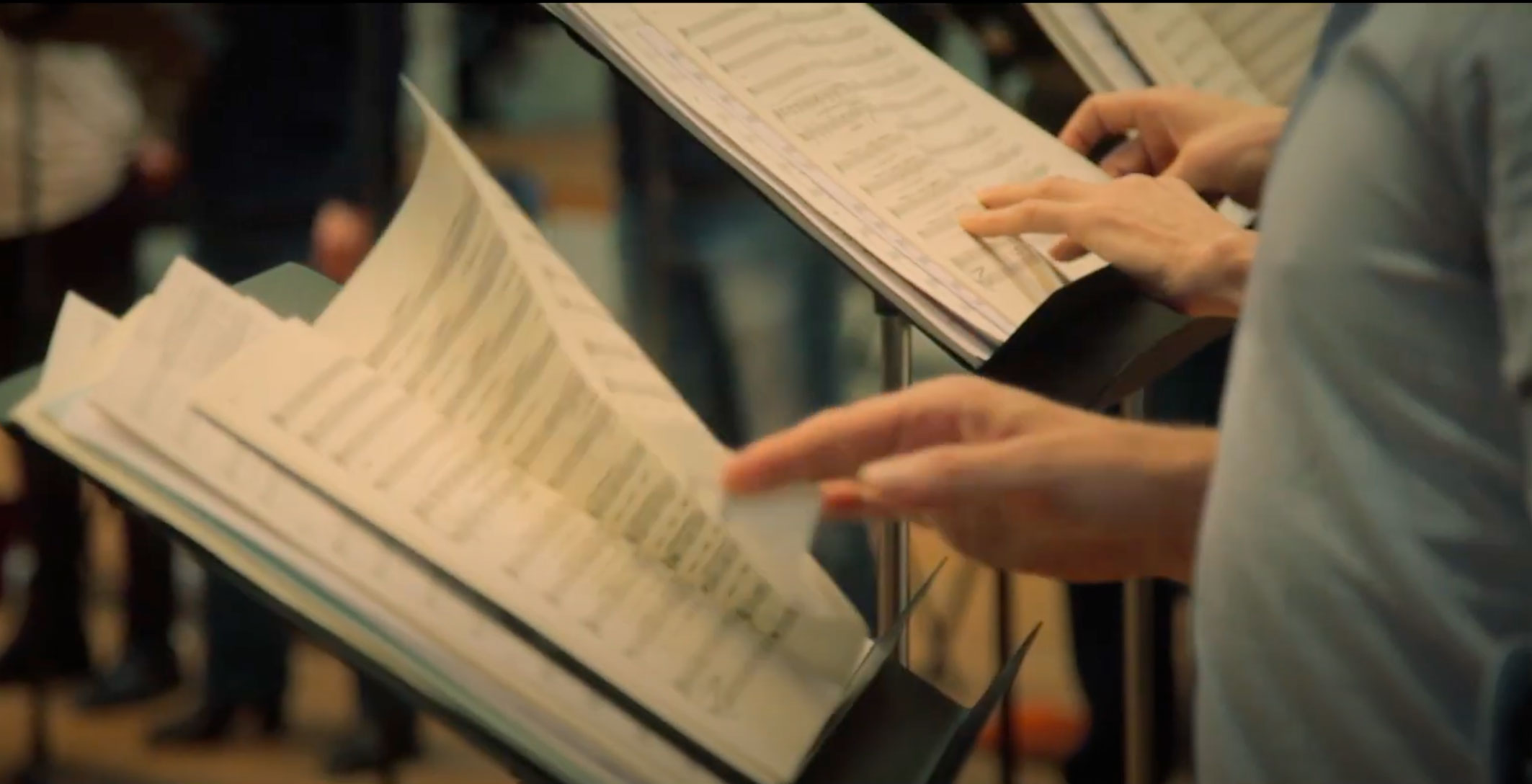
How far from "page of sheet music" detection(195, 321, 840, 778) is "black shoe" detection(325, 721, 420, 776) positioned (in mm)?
1440

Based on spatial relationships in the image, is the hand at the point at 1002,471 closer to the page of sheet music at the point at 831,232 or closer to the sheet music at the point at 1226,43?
the page of sheet music at the point at 831,232

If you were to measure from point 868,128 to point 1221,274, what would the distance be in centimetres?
21

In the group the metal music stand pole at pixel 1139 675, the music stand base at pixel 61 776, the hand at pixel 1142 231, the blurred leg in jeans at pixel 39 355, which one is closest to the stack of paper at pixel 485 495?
the hand at pixel 1142 231

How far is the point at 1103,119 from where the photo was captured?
984 mm

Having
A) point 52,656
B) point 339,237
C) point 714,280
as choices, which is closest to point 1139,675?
point 714,280

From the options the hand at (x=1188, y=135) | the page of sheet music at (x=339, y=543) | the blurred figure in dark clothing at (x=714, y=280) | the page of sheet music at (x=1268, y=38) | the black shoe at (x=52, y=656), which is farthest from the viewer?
the black shoe at (x=52, y=656)

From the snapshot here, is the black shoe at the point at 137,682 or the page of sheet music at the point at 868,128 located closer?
the page of sheet music at the point at 868,128

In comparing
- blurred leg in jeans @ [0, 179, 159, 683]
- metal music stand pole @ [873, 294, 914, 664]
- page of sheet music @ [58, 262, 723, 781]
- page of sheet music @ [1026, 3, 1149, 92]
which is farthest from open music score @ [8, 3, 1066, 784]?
blurred leg in jeans @ [0, 179, 159, 683]

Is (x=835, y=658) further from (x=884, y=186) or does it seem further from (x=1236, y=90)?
(x=1236, y=90)

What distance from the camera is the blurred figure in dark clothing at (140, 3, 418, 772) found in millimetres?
1862

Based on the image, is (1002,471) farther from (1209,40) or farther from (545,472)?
(1209,40)

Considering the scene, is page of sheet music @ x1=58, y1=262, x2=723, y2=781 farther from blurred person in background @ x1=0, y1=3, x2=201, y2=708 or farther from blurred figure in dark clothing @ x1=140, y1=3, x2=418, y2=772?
blurred figure in dark clothing @ x1=140, y1=3, x2=418, y2=772

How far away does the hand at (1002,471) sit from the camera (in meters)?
0.55

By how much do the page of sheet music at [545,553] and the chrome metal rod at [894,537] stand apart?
465 mm
